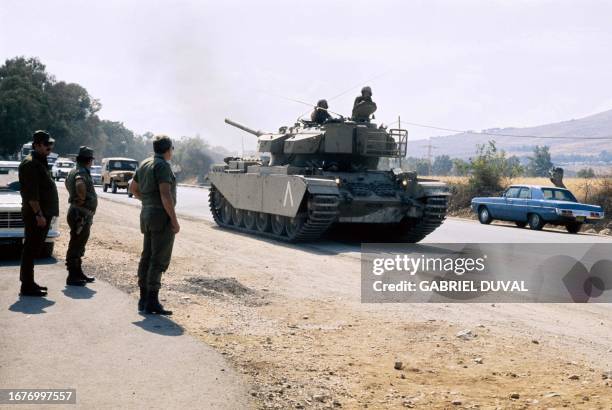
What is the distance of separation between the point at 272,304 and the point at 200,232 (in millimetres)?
8961

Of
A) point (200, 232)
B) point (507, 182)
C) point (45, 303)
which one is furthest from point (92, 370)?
point (507, 182)

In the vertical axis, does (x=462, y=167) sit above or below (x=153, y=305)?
above

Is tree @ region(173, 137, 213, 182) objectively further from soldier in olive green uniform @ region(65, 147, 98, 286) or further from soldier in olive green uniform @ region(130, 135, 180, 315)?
soldier in olive green uniform @ region(130, 135, 180, 315)

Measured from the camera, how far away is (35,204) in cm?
873

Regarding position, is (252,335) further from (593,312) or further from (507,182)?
(507,182)

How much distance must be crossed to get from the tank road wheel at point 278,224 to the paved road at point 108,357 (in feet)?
28.7

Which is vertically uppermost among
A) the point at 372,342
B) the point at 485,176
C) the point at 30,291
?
the point at 485,176

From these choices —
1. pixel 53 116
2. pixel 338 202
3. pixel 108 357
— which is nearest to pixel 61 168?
pixel 53 116

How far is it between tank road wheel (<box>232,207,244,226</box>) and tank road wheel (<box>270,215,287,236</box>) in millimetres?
2010

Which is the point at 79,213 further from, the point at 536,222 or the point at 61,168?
the point at 61,168

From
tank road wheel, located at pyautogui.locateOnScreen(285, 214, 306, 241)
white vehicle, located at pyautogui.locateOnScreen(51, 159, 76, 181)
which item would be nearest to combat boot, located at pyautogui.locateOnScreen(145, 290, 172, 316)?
tank road wheel, located at pyautogui.locateOnScreen(285, 214, 306, 241)

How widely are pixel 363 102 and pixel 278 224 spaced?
3.62 m

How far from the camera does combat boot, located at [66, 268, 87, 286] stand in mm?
9609

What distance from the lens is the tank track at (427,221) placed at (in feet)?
54.9
